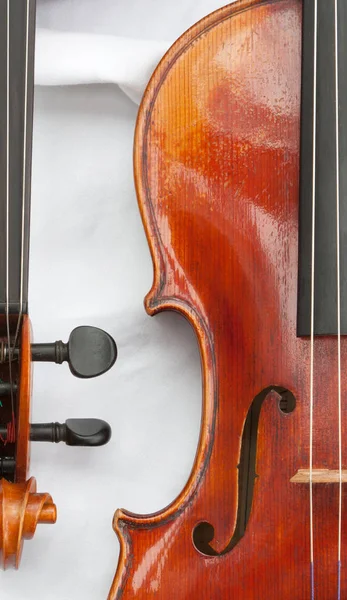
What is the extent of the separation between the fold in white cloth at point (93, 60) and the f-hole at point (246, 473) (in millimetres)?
515

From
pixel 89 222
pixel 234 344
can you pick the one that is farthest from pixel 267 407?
pixel 89 222

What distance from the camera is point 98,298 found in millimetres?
1225

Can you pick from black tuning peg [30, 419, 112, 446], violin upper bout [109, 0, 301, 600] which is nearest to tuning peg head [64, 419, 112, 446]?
black tuning peg [30, 419, 112, 446]

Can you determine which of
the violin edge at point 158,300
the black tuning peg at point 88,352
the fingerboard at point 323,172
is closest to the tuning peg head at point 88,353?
the black tuning peg at point 88,352

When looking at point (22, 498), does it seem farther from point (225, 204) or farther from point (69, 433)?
point (225, 204)

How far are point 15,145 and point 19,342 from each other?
232 mm

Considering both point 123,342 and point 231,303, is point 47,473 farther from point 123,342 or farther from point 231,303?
point 231,303

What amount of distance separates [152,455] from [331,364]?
36 centimetres

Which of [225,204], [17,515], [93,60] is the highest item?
[93,60]

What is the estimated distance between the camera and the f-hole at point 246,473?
3.07ft

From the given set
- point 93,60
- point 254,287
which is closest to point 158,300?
point 254,287

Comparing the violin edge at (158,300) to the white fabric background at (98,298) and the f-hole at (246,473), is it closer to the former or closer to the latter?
the f-hole at (246,473)

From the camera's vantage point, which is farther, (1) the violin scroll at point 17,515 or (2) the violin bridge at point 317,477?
(2) the violin bridge at point 317,477

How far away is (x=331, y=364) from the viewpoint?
0.96 metres
